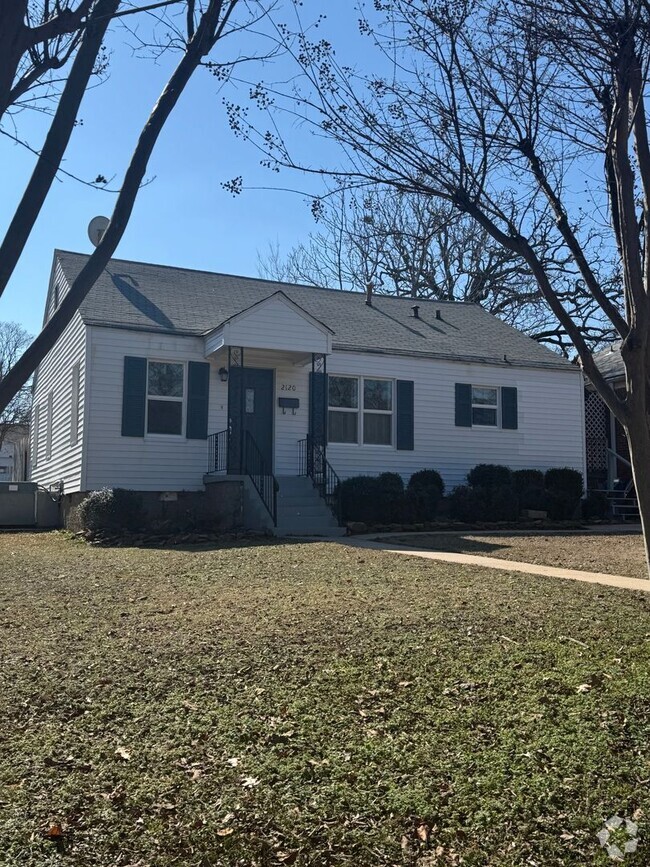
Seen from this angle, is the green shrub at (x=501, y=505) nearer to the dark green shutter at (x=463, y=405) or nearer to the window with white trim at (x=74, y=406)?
the dark green shutter at (x=463, y=405)

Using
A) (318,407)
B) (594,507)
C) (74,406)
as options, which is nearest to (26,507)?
(74,406)

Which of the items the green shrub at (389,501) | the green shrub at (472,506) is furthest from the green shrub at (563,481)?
the green shrub at (389,501)

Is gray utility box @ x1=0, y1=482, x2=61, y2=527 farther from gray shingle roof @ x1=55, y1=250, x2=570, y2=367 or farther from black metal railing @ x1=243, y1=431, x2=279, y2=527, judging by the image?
black metal railing @ x1=243, y1=431, x2=279, y2=527

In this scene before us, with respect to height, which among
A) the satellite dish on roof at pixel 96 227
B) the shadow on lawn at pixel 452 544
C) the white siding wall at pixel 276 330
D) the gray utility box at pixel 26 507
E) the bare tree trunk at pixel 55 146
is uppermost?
the satellite dish on roof at pixel 96 227

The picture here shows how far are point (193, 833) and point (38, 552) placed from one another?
9008 mm

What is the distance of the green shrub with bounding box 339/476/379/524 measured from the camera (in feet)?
47.5

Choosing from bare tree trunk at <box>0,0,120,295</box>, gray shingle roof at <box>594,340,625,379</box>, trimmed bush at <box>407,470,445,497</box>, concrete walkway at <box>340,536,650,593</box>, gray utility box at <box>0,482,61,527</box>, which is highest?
gray shingle roof at <box>594,340,625,379</box>

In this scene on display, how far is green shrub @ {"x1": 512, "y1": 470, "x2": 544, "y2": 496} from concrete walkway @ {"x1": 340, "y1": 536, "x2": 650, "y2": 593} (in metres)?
Result: 5.69

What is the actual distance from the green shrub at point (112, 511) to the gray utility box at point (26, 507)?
398cm

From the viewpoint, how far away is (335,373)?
54.4 ft

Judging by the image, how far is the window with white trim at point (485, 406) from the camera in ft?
59.1

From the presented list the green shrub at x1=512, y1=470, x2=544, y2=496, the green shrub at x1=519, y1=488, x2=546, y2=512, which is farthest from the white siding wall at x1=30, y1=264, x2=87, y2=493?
the green shrub at x1=519, y1=488, x2=546, y2=512

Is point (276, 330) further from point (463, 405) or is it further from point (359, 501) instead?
point (463, 405)

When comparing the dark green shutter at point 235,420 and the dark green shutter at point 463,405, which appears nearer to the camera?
the dark green shutter at point 235,420
